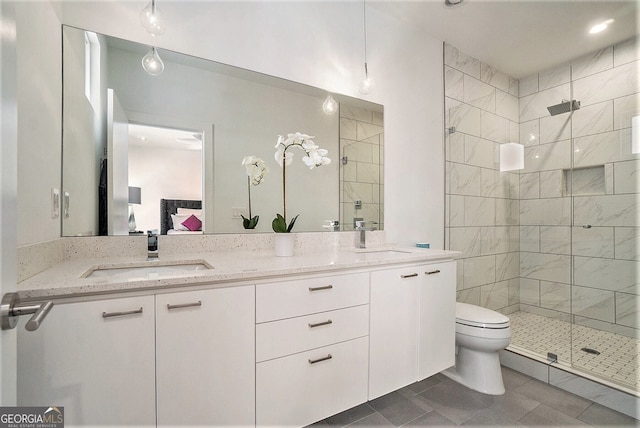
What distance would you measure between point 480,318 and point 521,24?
91.8 inches

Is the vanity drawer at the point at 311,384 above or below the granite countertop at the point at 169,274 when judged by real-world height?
below

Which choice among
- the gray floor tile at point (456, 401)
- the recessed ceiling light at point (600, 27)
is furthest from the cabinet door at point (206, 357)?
the recessed ceiling light at point (600, 27)

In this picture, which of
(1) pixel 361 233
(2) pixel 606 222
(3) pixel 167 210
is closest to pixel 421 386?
(1) pixel 361 233

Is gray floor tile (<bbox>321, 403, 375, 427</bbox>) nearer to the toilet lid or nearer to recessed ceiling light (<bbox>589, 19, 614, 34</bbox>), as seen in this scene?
the toilet lid

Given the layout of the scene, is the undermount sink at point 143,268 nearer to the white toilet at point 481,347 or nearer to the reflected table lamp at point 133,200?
the reflected table lamp at point 133,200

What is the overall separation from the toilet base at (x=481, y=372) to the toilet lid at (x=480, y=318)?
21 centimetres

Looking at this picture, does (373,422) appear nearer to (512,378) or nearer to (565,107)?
(512,378)

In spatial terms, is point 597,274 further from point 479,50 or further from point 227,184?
point 227,184

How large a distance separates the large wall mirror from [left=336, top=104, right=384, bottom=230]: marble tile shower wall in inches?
2.3

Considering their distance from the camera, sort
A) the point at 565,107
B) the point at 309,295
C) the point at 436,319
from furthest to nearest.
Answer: the point at 565,107
the point at 436,319
the point at 309,295

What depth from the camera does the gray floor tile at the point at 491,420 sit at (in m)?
1.48

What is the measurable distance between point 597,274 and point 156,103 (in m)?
3.41

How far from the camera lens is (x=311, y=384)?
1231 millimetres

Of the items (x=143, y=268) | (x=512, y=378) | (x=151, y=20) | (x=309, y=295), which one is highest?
(x=151, y=20)
